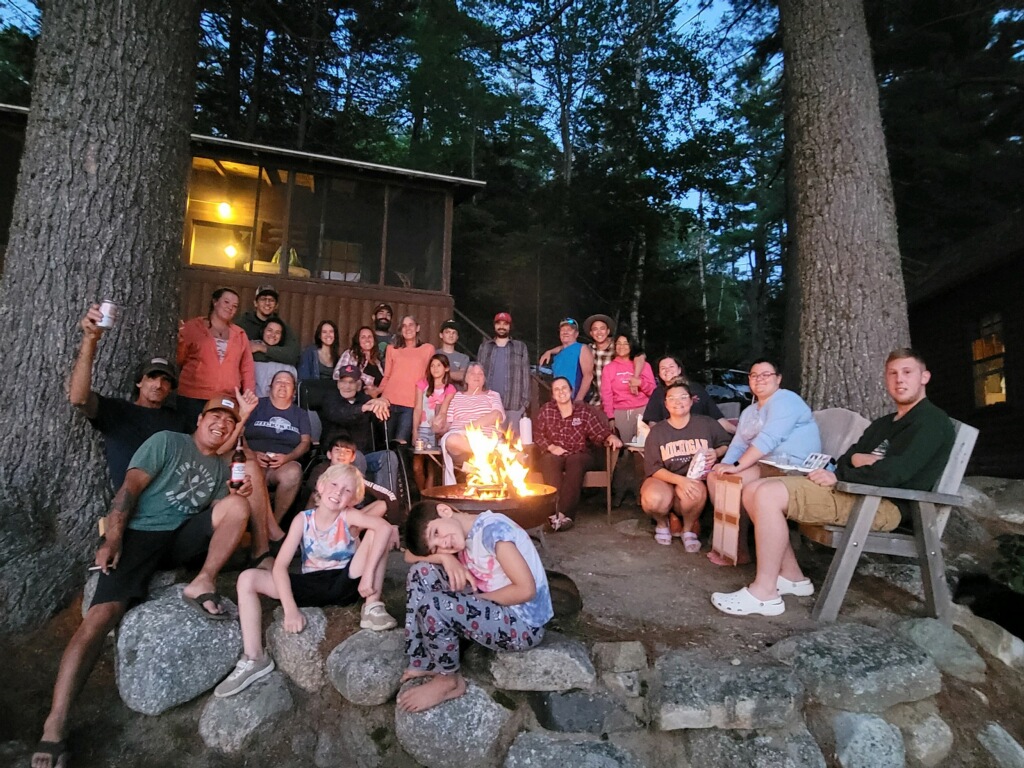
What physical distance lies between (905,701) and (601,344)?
4444 millimetres

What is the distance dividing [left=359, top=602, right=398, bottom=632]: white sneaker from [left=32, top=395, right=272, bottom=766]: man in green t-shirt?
64cm

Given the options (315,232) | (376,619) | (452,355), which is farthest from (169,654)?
(315,232)

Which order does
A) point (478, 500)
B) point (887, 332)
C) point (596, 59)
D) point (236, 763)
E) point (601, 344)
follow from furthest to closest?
1. point (596, 59)
2. point (601, 344)
3. point (887, 332)
4. point (478, 500)
5. point (236, 763)

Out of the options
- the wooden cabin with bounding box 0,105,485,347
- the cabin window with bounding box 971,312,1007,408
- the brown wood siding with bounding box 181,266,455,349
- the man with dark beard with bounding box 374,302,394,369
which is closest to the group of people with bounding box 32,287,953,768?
the man with dark beard with bounding box 374,302,394,369

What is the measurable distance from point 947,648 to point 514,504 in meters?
2.29

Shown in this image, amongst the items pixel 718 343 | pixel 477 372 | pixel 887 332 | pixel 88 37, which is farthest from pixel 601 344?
pixel 718 343

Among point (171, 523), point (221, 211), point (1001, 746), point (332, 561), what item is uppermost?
point (221, 211)

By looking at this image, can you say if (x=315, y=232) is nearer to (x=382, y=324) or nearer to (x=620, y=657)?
(x=382, y=324)

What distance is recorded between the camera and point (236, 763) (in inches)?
104

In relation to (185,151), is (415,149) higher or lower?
higher

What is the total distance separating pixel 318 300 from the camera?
9539 millimetres

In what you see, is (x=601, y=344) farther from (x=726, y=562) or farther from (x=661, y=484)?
(x=726, y=562)

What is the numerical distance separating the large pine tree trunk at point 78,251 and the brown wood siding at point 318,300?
524 centimetres

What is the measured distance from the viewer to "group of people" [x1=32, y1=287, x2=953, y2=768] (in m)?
2.65
